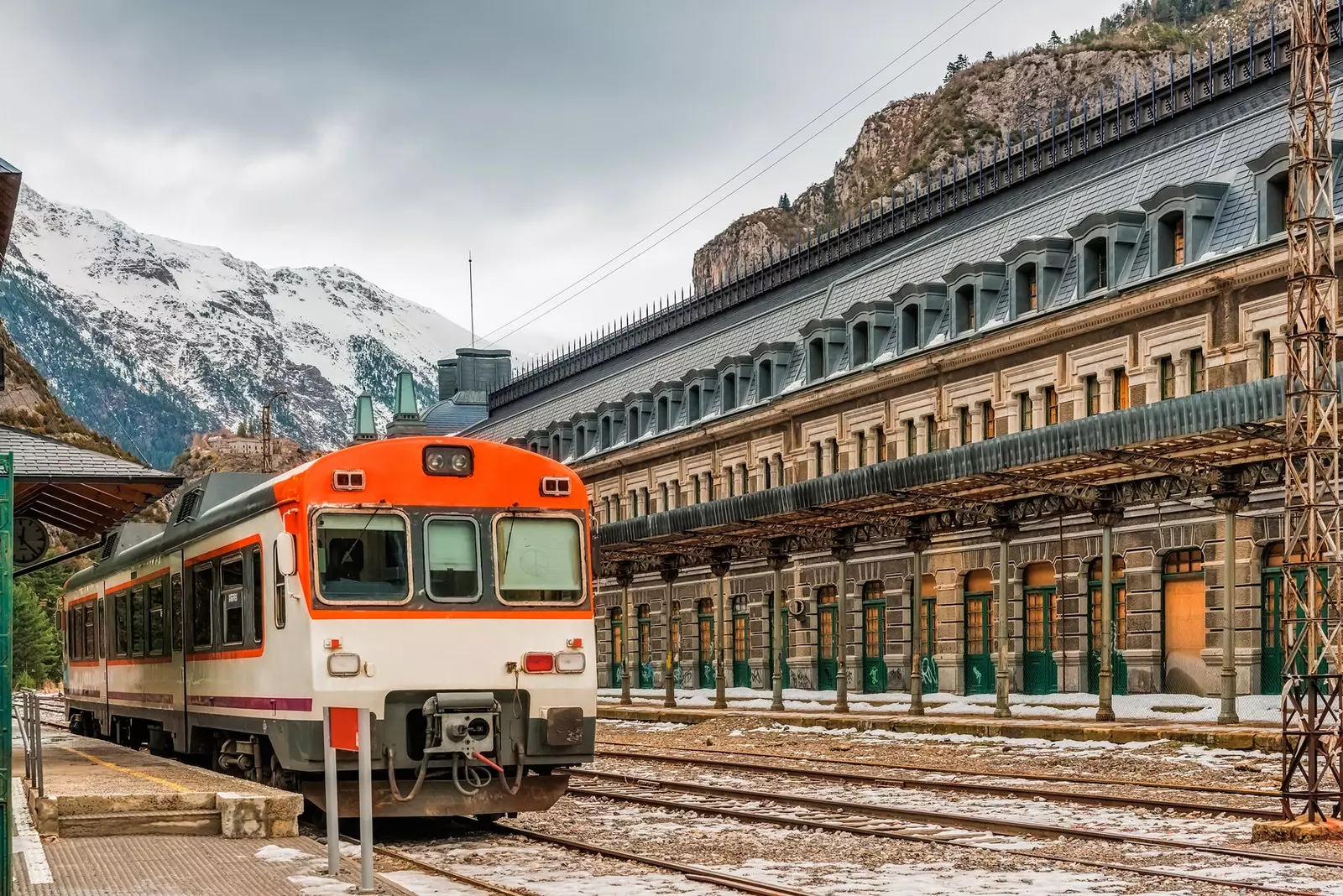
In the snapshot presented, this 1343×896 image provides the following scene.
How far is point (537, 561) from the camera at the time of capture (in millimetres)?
16906

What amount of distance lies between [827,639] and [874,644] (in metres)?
3.46

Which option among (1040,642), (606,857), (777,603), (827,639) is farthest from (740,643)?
(606,857)

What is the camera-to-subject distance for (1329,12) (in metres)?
38.0

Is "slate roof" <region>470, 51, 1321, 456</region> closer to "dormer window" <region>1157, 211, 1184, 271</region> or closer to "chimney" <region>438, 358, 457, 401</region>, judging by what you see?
"dormer window" <region>1157, 211, 1184, 271</region>

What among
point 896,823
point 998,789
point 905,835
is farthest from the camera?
point 998,789

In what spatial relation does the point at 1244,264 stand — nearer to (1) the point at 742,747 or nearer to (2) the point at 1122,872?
(1) the point at 742,747

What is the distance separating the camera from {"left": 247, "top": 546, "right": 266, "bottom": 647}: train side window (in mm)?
17125

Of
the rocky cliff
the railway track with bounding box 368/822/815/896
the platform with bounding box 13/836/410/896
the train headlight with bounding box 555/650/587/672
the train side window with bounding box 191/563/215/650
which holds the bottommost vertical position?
the railway track with bounding box 368/822/815/896

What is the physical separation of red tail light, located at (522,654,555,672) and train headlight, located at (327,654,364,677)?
155 centimetres

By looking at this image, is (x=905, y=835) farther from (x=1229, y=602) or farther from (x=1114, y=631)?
(x=1114, y=631)

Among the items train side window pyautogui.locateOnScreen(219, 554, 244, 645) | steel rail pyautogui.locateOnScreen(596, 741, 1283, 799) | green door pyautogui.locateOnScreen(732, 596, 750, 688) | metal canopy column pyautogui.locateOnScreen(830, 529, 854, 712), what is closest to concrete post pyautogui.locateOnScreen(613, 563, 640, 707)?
green door pyautogui.locateOnScreen(732, 596, 750, 688)

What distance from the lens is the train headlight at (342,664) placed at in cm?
1577

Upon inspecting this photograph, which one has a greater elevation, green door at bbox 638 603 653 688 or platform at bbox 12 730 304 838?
platform at bbox 12 730 304 838

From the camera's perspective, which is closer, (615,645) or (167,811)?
(167,811)
